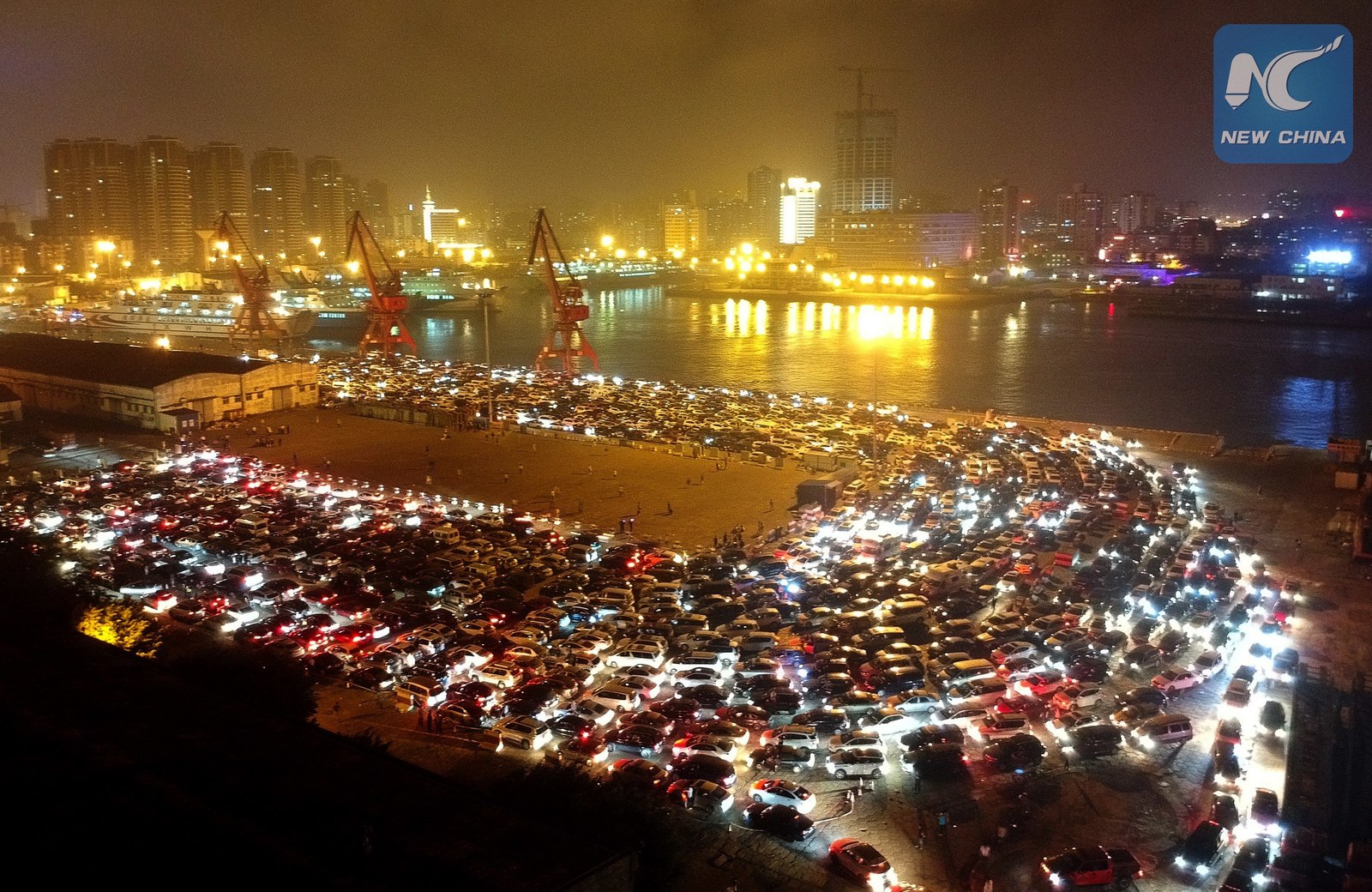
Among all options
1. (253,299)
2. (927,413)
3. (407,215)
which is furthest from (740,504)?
(407,215)

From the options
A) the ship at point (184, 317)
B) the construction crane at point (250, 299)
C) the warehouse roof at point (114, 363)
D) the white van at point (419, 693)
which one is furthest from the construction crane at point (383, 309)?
the white van at point (419, 693)

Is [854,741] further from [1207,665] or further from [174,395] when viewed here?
[174,395]

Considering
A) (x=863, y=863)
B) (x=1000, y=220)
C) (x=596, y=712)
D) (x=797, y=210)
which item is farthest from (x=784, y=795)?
(x=797, y=210)

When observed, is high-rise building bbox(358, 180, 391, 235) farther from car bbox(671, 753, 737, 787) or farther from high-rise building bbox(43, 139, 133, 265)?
car bbox(671, 753, 737, 787)

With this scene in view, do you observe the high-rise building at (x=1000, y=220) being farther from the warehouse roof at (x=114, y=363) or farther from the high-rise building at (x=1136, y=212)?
the warehouse roof at (x=114, y=363)

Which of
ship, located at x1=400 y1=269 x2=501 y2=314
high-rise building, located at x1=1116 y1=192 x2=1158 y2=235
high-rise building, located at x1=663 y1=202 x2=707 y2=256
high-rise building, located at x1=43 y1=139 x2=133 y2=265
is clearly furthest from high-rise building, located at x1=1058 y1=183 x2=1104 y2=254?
high-rise building, located at x1=43 y1=139 x2=133 y2=265
